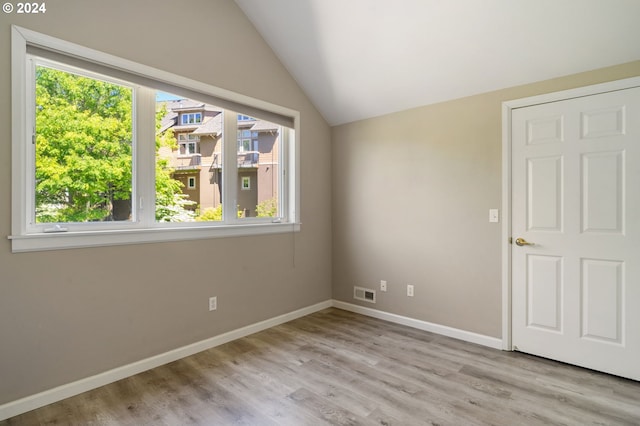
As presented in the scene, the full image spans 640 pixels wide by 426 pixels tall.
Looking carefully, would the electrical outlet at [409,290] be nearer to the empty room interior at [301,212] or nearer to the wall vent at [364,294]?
the empty room interior at [301,212]

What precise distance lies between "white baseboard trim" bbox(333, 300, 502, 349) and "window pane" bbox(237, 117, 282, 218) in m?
1.46

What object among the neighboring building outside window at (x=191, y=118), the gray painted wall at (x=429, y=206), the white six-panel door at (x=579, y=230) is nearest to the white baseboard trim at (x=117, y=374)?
the gray painted wall at (x=429, y=206)

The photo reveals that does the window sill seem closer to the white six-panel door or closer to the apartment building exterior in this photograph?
the apartment building exterior

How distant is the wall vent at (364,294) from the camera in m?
3.75

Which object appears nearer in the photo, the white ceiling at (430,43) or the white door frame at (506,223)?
the white ceiling at (430,43)

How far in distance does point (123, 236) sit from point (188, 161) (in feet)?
2.82

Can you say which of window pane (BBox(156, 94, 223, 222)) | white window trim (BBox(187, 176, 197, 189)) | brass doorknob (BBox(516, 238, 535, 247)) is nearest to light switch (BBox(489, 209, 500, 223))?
brass doorknob (BBox(516, 238, 535, 247))

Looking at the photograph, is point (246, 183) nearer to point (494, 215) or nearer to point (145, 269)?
point (145, 269)

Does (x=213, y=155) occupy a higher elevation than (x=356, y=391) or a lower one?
higher

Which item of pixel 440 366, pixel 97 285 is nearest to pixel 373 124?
pixel 440 366

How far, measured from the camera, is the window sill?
77.7 inches

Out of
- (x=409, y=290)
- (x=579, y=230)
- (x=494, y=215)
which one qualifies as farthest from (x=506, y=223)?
(x=409, y=290)

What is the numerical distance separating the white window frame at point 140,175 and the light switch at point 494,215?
195 cm

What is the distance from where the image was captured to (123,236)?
2.35 metres
